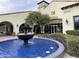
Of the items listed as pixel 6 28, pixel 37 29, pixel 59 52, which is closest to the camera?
pixel 59 52

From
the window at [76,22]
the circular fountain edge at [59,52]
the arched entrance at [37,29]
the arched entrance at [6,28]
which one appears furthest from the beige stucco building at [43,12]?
the window at [76,22]

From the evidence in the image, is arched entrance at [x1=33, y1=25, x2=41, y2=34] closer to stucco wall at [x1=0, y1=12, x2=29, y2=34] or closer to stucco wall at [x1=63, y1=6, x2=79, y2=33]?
stucco wall at [x1=0, y1=12, x2=29, y2=34]

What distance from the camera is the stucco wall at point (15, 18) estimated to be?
4942mm

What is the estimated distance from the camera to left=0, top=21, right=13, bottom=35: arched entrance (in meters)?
4.89

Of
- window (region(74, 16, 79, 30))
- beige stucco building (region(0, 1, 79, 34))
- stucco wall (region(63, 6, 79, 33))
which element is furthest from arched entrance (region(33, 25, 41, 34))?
window (region(74, 16, 79, 30))

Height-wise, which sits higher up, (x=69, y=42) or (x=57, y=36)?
(x=57, y=36)

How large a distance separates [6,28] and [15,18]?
15.0 inches

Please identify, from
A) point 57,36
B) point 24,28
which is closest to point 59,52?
point 57,36

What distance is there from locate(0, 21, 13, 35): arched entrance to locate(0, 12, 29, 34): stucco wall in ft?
0.30

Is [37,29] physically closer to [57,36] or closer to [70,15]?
[57,36]

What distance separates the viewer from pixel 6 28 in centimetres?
491

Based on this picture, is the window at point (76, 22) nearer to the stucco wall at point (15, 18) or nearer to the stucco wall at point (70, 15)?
the stucco wall at point (70, 15)

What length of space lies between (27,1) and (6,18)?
67cm

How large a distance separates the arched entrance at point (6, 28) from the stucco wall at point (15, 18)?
0.09 m
